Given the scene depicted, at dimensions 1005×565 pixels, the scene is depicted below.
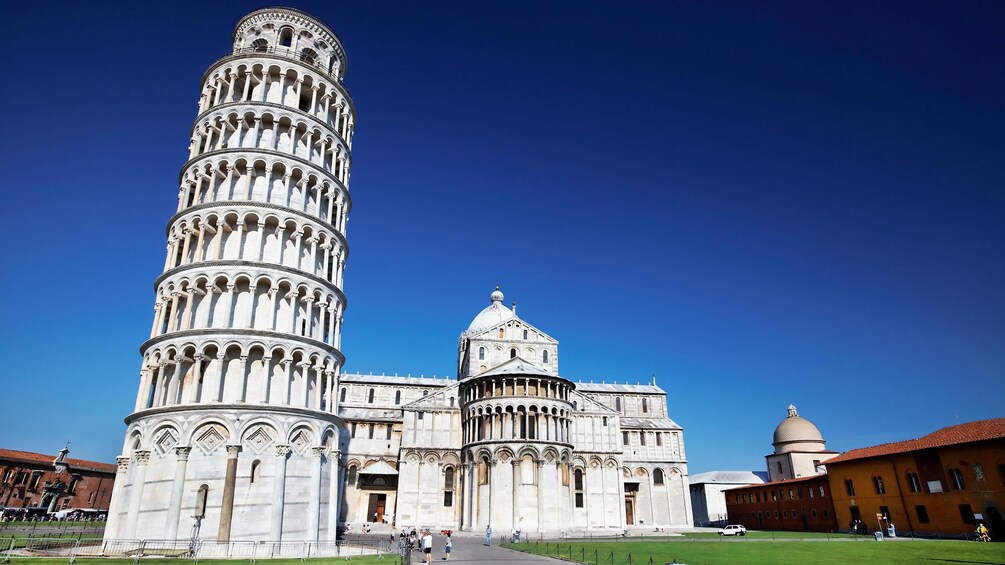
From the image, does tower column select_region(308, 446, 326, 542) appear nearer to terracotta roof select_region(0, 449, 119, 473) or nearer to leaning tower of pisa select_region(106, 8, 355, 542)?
leaning tower of pisa select_region(106, 8, 355, 542)

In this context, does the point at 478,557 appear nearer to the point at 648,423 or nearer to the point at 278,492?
the point at 278,492

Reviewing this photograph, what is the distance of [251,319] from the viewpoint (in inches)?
1172

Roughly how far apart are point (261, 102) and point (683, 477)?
54376mm

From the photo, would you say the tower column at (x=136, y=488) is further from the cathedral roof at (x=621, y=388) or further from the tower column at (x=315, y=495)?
the cathedral roof at (x=621, y=388)

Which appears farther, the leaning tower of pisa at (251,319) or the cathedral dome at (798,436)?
the cathedral dome at (798,436)

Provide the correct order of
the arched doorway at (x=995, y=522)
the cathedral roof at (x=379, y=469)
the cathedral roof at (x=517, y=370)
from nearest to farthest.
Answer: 1. the arched doorway at (x=995, y=522)
2. the cathedral roof at (x=517, y=370)
3. the cathedral roof at (x=379, y=469)

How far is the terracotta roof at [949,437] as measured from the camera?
3932 centimetres

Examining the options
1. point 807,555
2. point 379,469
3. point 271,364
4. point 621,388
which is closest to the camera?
point 807,555

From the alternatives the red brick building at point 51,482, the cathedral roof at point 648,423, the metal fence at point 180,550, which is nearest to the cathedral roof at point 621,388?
the cathedral roof at point 648,423

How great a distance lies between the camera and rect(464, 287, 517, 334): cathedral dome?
2672 inches

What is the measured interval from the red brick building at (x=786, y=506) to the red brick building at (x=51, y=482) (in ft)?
241

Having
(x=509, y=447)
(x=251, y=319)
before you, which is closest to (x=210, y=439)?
(x=251, y=319)

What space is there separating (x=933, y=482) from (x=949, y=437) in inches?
138

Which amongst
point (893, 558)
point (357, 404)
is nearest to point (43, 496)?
point (357, 404)
